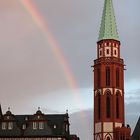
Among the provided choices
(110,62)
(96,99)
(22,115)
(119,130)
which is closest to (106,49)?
(110,62)

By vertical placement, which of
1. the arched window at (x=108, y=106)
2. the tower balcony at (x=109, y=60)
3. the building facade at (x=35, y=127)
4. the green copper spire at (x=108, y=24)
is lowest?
the building facade at (x=35, y=127)

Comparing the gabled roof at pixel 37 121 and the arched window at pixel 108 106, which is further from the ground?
the arched window at pixel 108 106

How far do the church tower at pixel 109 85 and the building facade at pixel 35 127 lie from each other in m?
19.0

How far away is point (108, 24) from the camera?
492 feet

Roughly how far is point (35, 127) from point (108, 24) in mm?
42352

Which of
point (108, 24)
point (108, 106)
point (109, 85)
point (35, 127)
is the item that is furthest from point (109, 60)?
point (35, 127)

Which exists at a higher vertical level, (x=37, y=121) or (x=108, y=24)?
(x=108, y=24)

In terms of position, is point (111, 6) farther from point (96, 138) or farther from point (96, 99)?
point (96, 138)

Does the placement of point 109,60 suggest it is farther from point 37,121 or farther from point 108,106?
point 37,121

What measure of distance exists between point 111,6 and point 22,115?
44.1m

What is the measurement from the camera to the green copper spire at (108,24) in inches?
5910

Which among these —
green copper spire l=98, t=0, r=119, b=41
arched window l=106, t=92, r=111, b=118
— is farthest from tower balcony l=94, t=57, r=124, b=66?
arched window l=106, t=92, r=111, b=118

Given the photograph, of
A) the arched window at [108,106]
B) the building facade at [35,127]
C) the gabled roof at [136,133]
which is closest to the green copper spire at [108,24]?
the arched window at [108,106]

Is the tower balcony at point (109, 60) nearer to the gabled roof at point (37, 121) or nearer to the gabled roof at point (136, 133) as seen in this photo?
the gabled roof at point (136, 133)
